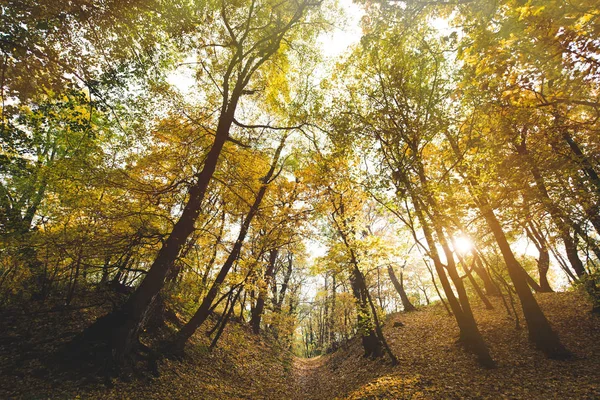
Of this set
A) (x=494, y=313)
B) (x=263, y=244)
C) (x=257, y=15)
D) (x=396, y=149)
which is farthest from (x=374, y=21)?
(x=494, y=313)

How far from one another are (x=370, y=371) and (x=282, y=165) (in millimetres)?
10554

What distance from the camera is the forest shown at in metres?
5.21

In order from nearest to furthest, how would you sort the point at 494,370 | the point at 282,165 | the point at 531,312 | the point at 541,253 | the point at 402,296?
the point at 494,370, the point at 531,312, the point at 282,165, the point at 541,253, the point at 402,296

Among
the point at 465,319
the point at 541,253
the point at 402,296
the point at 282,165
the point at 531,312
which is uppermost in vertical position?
the point at 282,165

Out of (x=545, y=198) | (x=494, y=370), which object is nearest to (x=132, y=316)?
(x=494, y=370)

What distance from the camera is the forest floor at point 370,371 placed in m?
5.76

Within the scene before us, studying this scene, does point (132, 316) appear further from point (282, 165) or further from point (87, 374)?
point (282, 165)

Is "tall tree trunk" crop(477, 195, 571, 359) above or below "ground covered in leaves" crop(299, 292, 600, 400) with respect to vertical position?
above

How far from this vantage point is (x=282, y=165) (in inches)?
512

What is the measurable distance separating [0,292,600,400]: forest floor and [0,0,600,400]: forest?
0.26 ft

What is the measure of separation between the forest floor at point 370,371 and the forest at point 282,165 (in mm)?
80

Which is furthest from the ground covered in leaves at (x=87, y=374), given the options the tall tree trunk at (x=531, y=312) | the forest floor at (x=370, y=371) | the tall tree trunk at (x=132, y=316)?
the tall tree trunk at (x=531, y=312)

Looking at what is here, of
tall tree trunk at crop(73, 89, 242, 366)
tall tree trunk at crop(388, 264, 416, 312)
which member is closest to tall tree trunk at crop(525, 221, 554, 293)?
tall tree trunk at crop(388, 264, 416, 312)

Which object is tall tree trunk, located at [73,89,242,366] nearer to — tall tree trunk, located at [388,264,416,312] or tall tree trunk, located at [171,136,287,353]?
tall tree trunk, located at [171,136,287,353]
